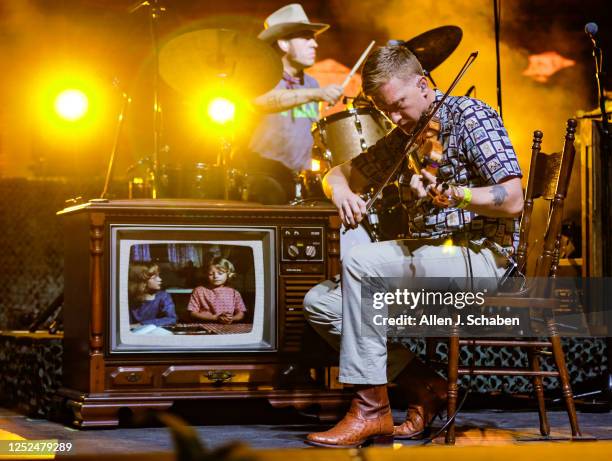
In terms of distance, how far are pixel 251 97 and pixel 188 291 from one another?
190 centimetres

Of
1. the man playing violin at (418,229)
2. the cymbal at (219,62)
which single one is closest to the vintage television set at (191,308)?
the man playing violin at (418,229)

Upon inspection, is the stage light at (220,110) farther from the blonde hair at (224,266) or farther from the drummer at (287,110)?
the blonde hair at (224,266)

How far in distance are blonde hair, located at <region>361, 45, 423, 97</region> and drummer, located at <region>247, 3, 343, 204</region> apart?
235cm

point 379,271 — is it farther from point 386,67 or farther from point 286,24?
point 286,24

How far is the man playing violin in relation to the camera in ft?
10.4

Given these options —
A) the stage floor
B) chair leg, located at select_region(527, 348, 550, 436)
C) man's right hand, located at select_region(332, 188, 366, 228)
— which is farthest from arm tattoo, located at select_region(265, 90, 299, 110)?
chair leg, located at select_region(527, 348, 550, 436)

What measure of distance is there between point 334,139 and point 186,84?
1.11m

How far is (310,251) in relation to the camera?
398cm

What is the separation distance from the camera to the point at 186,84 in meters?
5.27

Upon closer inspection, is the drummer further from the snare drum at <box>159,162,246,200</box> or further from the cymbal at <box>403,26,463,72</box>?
the cymbal at <box>403,26,463,72</box>

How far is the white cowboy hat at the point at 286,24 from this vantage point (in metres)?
5.94

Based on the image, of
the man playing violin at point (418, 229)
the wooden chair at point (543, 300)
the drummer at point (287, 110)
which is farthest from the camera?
the drummer at point (287, 110)

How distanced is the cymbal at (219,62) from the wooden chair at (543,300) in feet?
6.79

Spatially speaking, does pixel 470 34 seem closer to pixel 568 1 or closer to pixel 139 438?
pixel 568 1
